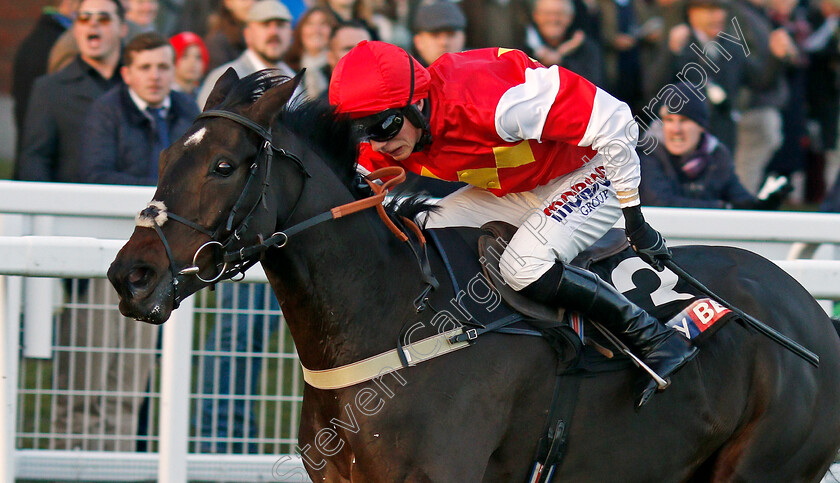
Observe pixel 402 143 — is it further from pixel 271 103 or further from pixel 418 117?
pixel 271 103

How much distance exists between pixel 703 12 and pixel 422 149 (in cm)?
462

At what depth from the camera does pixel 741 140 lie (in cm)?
923

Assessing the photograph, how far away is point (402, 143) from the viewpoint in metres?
3.17

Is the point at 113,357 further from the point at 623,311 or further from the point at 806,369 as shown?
the point at 806,369

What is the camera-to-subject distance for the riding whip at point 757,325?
11.2ft

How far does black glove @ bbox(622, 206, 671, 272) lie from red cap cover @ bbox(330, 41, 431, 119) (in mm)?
Result: 713

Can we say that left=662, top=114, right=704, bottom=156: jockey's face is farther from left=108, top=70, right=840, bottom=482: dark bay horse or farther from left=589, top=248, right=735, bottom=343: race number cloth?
left=589, top=248, right=735, bottom=343: race number cloth

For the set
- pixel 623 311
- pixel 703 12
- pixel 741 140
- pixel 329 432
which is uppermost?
pixel 703 12

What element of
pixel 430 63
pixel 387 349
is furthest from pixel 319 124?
pixel 430 63

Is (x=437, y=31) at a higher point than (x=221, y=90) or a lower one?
higher

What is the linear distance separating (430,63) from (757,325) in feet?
12.1

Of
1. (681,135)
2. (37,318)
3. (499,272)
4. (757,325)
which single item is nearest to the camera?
(499,272)

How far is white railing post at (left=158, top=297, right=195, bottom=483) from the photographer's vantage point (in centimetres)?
381

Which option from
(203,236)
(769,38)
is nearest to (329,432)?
(203,236)
